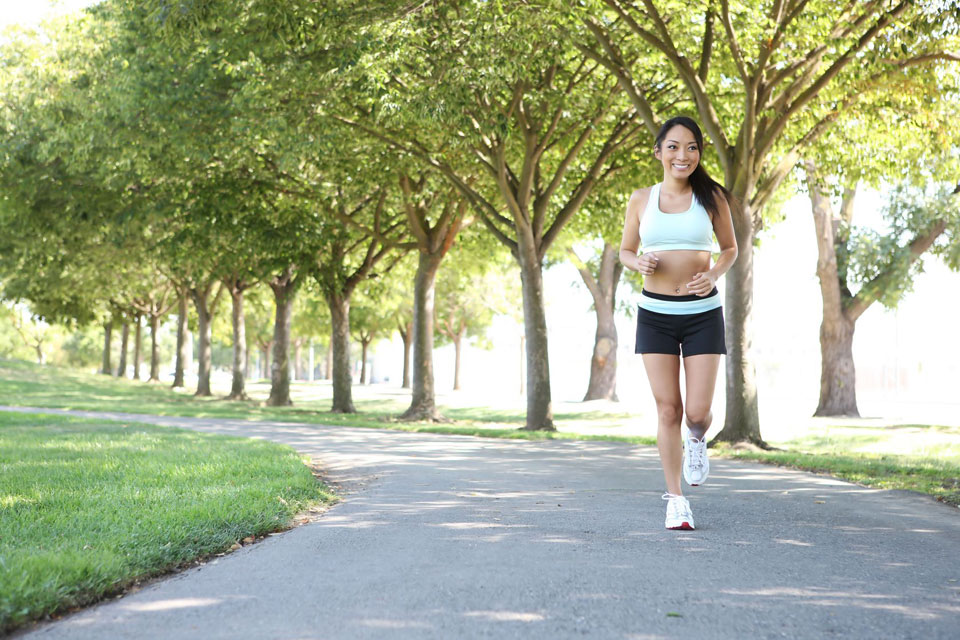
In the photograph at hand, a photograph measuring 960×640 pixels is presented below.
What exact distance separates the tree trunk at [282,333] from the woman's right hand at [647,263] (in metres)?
20.2

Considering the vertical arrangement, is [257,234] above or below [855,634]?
above

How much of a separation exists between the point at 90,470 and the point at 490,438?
742 cm

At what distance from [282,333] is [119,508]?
68.2 ft

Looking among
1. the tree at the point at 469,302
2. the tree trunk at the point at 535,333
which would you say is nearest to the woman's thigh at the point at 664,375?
the tree trunk at the point at 535,333

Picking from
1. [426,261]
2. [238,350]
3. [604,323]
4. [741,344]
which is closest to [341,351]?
[426,261]

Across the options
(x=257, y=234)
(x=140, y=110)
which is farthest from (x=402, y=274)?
(x=140, y=110)

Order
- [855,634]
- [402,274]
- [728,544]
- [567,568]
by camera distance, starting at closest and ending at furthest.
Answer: [855,634]
[567,568]
[728,544]
[402,274]

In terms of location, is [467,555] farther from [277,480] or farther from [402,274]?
[402,274]

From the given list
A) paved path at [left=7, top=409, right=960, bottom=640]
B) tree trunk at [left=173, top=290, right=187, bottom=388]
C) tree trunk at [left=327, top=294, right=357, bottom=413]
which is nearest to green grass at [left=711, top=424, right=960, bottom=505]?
paved path at [left=7, top=409, right=960, bottom=640]

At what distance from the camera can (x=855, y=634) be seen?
9.77 ft

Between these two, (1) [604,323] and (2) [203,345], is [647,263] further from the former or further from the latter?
(2) [203,345]

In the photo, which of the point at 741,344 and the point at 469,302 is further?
the point at 469,302

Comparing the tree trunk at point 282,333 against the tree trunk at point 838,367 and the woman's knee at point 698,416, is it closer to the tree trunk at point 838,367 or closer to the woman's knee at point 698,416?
the tree trunk at point 838,367

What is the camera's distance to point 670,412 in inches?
199
